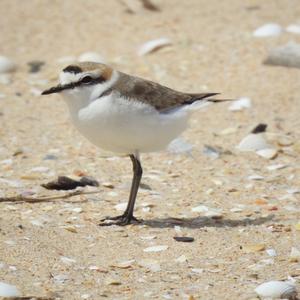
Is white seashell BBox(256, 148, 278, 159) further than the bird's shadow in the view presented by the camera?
Yes

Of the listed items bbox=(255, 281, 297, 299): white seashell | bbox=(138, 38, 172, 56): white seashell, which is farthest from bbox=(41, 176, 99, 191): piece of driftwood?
bbox=(138, 38, 172, 56): white seashell

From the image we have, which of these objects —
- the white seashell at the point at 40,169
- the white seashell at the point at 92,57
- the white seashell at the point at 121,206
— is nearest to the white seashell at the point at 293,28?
the white seashell at the point at 92,57

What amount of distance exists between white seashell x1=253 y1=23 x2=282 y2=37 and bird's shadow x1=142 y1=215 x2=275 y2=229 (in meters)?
3.93

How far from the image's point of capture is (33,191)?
577 cm

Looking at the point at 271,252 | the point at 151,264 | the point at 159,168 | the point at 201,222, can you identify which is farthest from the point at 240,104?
the point at 151,264

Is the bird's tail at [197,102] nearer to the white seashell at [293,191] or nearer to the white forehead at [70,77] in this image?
the white forehead at [70,77]

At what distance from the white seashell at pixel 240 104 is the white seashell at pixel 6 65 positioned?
2.34m

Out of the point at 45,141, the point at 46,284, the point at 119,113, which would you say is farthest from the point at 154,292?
the point at 45,141

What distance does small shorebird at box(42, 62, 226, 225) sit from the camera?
498cm

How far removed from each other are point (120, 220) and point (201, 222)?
1.72ft

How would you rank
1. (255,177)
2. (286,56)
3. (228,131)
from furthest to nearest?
(286,56)
(228,131)
(255,177)

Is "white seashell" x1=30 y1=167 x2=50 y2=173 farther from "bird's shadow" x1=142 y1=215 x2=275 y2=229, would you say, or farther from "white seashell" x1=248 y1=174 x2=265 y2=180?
"white seashell" x1=248 y1=174 x2=265 y2=180

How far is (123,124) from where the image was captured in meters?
4.98

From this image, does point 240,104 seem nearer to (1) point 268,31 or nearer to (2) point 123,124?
(1) point 268,31
